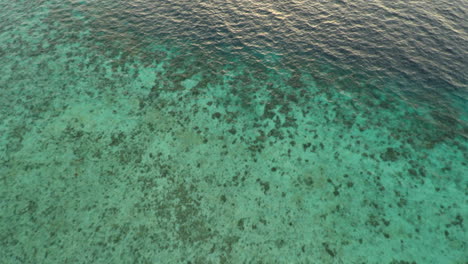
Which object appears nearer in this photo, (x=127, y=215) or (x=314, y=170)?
(x=127, y=215)

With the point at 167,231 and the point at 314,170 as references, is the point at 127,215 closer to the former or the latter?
the point at 167,231

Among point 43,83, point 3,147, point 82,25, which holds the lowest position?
point 3,147

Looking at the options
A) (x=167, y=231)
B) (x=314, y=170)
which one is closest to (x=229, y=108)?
(x=314, y=170)

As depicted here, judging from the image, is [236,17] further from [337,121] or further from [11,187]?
[11,187]

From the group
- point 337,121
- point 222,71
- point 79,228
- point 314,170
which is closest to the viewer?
point 79,228

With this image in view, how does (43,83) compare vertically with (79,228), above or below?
above

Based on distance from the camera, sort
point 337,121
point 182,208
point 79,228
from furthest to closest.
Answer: point 337,121
point 182,208
point 79,228
